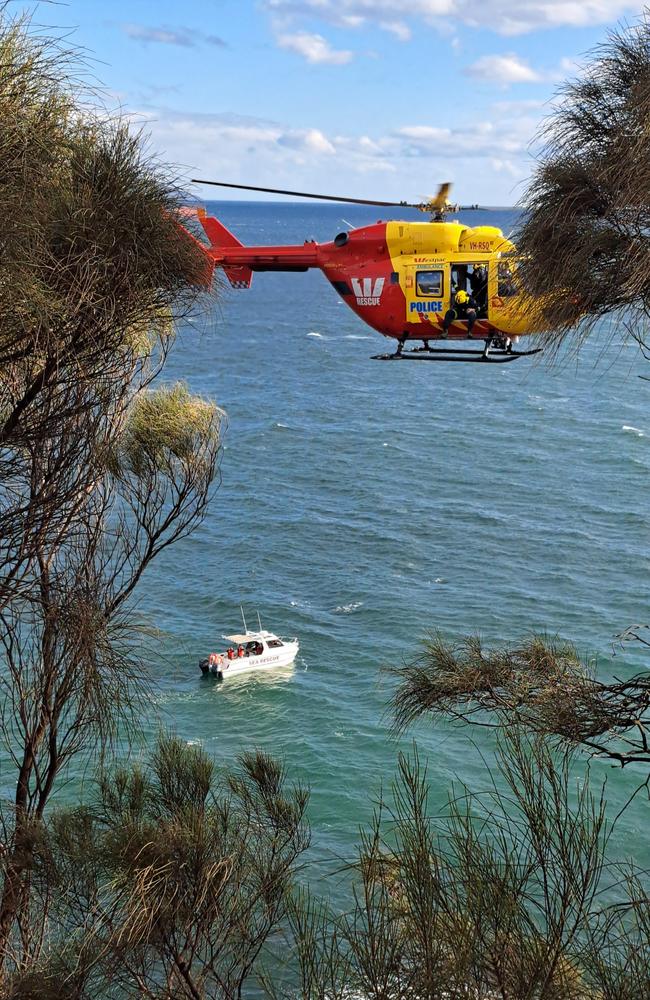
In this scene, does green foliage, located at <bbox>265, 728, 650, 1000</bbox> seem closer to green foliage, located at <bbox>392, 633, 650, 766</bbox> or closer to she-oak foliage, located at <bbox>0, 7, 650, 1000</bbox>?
she-oak foliage, located at <bbox>0, 7, 650, 1000</bbox>

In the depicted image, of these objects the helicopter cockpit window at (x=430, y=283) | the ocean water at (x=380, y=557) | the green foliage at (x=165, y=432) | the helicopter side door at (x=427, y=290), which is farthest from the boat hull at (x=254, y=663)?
the green foliage at (x=165, y=432)

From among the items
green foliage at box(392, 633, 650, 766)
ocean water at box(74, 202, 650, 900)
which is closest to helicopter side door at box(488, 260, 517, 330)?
ocean water at box(74, 202, 650, 900)

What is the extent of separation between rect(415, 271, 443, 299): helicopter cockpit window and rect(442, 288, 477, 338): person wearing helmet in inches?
9.4

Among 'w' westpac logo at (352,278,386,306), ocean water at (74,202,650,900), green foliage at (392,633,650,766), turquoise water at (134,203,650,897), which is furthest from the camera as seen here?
turquoise water at (134,203,650,897)

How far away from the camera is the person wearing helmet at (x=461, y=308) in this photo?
13.1m

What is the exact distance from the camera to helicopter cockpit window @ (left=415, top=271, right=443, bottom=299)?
13352 mm

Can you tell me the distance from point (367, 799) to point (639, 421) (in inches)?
1304

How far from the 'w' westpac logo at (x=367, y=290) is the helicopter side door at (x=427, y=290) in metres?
0.55

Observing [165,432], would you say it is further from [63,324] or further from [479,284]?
[479,284]

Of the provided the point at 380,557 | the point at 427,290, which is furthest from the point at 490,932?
the point at 380,557

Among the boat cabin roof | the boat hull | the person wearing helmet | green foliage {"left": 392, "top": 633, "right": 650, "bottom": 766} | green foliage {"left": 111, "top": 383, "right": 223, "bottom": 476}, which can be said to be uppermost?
the person wearing helmet

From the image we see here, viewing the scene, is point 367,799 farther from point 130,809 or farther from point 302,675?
point 130,809

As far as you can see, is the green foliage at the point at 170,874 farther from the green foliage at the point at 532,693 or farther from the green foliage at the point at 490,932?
the green foliage at the point at 532,693

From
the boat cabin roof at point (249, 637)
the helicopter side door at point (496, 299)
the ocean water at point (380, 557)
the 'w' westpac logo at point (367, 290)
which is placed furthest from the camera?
the boat cabin roof at point (249, 637)
